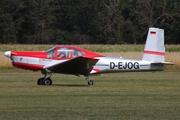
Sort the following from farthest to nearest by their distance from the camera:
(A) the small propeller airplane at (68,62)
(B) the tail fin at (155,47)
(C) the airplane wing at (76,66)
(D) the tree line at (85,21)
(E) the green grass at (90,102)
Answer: (D) the tree line at (85,21)
(B) the tail fin at (155,47)
(A) the small propeller airplane at (68,62)
(C) the airplane wing at (76,66)
(E) the green grass at (90,102)

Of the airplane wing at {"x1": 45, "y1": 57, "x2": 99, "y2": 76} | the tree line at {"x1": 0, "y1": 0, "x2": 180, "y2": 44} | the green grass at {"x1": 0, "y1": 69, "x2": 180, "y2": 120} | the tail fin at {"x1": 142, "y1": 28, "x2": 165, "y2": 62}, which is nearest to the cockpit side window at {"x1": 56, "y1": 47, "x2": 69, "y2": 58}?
the airplane wing at {"x1": 45, "y1": 57, "x2": 99, "y2": 76}

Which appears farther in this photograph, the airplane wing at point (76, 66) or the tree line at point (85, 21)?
the tree line at point (85, 21)

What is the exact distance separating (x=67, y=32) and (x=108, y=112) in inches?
2072

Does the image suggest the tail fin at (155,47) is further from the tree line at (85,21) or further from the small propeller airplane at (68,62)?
the tree line at (85,21)

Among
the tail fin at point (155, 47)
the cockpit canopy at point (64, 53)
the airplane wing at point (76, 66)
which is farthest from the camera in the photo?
the tail fin at point (155, 47)

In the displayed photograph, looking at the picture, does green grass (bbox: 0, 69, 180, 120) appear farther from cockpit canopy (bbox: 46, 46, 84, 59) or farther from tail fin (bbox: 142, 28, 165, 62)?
tail fin (bbox: 142, 28, 165, 62)

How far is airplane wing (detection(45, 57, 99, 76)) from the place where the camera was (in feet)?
61.7

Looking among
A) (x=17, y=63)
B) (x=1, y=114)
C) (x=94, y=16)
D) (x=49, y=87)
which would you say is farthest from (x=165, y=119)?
(x=94, y=16)

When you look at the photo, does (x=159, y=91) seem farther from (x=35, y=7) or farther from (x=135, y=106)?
(x=35, y=7)

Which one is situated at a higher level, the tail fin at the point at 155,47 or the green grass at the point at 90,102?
the tail fin at the point at 155,47

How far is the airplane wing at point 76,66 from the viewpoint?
61.7 feet

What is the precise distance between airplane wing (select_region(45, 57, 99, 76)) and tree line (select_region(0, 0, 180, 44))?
135 ft

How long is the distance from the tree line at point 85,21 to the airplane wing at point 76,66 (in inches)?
1622

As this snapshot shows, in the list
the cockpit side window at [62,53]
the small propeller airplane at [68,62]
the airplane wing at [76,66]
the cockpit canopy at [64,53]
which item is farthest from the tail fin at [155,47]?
the cockpit side window at [62,53]
